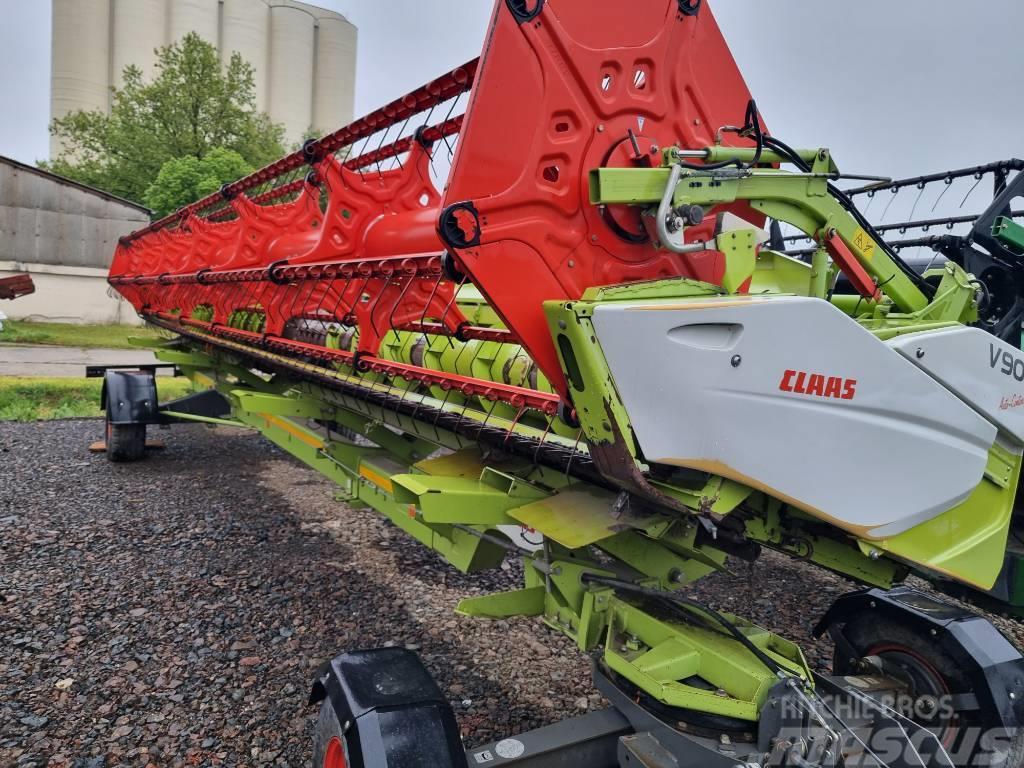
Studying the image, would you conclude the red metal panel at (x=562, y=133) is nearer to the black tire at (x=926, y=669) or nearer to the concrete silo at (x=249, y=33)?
the black tire at (x=926, y=669)

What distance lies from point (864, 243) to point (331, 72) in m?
48.7

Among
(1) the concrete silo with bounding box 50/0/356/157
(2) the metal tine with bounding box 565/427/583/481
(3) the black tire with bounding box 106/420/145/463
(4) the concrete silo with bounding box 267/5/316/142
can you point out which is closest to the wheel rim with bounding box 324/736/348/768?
(2) the metal tine with bounding box 565/427/583/481

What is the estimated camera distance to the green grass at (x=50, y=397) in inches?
381

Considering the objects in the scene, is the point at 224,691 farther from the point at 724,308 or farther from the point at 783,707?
the point at 724,308

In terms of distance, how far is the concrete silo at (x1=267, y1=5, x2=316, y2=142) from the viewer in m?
43.4

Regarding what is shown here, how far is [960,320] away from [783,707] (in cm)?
163

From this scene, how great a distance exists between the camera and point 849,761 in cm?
188

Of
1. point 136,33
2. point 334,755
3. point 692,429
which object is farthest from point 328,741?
point 136,33

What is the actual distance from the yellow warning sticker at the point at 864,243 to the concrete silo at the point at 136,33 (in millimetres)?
42922

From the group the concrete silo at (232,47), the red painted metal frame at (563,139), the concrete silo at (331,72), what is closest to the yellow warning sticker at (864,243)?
the red painted metal frame at (563,139)

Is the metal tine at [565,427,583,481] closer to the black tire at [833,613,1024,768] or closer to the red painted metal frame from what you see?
the red painted metal frame

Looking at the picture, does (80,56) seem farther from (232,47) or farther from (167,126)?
(167,126)

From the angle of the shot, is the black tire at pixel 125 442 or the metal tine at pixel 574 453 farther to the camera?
the black tire at pixel 125 442

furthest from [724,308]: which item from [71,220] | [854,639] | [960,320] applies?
[71,220]
